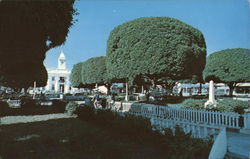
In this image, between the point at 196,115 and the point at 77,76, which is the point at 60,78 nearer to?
the point at 77,76

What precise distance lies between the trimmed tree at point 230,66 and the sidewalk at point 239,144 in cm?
2522

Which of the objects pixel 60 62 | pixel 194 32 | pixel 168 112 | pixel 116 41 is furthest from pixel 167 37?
pixel 60 62

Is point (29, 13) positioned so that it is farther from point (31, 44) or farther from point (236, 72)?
point (236, 72)

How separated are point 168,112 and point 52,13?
8.39 m

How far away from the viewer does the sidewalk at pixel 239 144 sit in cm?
552

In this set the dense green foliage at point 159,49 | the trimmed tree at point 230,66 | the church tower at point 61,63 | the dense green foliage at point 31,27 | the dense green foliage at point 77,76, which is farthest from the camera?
the church tower at point 61,63

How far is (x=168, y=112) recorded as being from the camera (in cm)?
1119

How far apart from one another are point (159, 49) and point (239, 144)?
10.1 meters

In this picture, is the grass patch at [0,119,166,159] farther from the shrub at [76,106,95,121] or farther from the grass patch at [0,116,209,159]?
the shrub at [76,106,95,121]

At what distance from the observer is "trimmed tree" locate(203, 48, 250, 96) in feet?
96.2

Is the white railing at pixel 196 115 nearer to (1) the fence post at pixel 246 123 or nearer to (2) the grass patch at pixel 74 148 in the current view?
(1) the fence post at pixel 246 123

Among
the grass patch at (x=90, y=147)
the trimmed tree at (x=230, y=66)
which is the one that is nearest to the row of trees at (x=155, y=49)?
the grass patch at (x=90, y=147)

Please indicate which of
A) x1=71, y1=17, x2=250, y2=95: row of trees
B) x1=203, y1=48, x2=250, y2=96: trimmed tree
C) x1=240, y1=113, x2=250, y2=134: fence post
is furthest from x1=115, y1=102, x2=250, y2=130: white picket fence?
x1=203, y1=48, x2=250, y2=96: trimmed tree

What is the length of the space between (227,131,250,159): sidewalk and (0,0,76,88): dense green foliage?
678 cm
